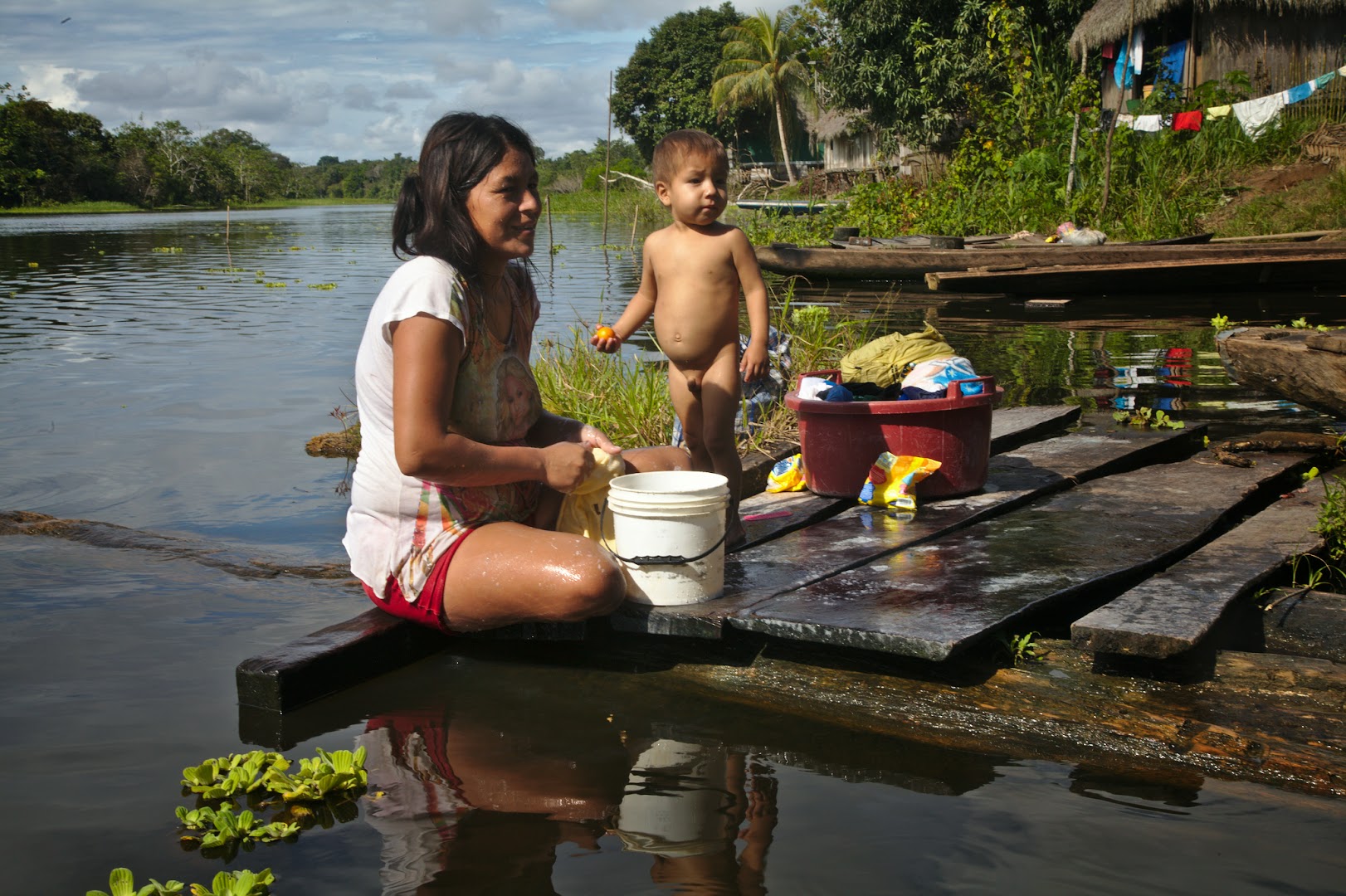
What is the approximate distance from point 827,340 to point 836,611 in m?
4.46

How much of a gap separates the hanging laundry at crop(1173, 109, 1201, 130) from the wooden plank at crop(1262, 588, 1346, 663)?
15.6 meters

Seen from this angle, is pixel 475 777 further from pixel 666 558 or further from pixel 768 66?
pixel 768 66

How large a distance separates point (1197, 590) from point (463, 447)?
80.8 inches

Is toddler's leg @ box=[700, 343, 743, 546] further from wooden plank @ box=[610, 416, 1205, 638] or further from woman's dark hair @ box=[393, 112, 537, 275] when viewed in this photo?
woman's dark hair @ box=[393, 112, 537, 275]

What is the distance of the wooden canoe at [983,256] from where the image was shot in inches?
461

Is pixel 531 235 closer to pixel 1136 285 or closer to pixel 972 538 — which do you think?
pixel 972 538

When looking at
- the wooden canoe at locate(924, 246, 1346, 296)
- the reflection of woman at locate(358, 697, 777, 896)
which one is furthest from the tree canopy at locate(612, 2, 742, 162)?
the reflection of woman at locate(358, 697, 777, 896)

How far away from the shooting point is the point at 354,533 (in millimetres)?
3264

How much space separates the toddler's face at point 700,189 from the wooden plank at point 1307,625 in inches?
88.9

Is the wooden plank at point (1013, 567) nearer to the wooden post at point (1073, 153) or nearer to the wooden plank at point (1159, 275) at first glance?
the wooden plank at point (1159, 275)

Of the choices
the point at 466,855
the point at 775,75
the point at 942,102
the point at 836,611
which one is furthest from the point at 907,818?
the point at 775,75

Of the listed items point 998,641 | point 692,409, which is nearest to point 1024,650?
point 998,641

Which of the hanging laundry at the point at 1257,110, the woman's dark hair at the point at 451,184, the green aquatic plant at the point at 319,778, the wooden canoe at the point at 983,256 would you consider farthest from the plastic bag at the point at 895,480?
the hanging laundry at the point at 1257,110

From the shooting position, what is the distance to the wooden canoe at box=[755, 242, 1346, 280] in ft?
38.4
